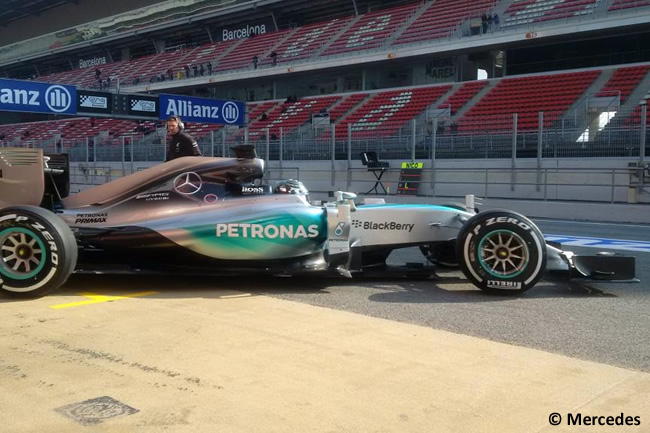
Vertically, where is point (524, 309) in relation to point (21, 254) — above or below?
below

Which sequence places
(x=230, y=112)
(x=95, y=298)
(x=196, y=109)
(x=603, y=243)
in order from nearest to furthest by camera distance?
(x=95, y=298)
(x=603, y=243)
(x=196, y=109)
(x=230, y=112)

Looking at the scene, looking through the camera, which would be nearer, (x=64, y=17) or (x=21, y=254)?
(x=21, y=254)

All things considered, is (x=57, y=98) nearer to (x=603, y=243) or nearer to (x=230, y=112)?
(x=230, y=112)

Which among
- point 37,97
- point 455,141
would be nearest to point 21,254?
point 455,141

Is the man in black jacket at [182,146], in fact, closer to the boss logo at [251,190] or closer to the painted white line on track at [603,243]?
the boss logo at [251,190]

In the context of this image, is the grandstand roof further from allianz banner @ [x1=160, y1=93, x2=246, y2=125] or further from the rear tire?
the rear tire

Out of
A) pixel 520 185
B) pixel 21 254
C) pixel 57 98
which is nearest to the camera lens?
Answer: pixel 21 254

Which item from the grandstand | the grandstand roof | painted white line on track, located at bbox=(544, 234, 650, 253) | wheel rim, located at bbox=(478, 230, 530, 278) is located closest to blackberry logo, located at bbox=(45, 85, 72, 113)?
the grandstand

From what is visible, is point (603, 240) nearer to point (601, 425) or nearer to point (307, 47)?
point (601, 425)

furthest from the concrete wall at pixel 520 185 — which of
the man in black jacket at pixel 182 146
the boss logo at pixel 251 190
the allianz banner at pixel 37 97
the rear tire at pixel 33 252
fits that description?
the rear tire at pixel 33 252

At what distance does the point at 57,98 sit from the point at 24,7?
138 ft

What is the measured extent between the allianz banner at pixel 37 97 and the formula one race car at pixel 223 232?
1630 centimetres

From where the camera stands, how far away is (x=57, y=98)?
68.9 ft

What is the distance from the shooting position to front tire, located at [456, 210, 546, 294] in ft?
17.3
